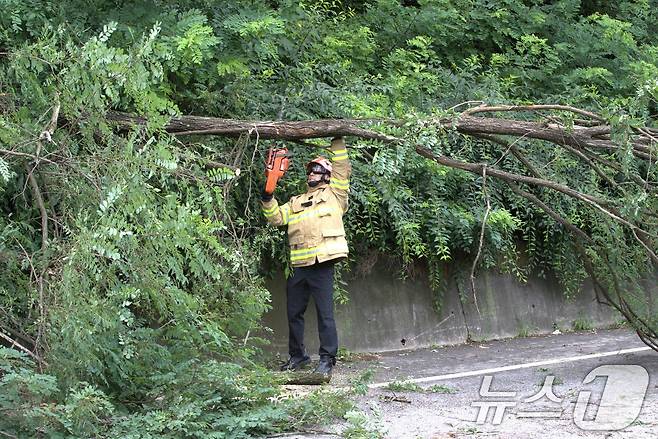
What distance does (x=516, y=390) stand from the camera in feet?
28.1

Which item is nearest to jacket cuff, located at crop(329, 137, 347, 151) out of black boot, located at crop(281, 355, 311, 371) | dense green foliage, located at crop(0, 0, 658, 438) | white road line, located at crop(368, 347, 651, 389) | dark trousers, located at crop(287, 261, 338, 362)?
dense green foliage, located at crop(0, 0, 658, 438)

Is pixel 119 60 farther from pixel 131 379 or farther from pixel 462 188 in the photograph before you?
pixel 462 188

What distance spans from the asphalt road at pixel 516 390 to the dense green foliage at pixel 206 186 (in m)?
0.80

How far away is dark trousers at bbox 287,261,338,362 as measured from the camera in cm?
940

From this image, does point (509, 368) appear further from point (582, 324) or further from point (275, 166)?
point (582, 324)

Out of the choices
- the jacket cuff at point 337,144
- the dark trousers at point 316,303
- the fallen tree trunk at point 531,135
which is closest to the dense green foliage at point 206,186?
the fallen tree trunk at point 531,135

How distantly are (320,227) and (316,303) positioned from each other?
2.36 feet

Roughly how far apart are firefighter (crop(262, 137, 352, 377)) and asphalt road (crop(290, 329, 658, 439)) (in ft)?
2.15

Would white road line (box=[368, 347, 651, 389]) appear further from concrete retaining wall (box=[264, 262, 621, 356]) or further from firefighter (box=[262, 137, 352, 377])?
concrete retaining wall (box=[264, 262, 621, 356])

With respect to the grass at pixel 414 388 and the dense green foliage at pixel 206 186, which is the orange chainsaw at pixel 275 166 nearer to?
the dense green foliage at pixel 206 186

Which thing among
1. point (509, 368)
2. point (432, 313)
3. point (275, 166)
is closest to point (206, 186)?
point (275, 166)

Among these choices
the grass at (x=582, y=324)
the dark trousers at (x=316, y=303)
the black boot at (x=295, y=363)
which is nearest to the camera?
the dark trousers at (x=316, y=303)

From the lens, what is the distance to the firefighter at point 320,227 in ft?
31.0

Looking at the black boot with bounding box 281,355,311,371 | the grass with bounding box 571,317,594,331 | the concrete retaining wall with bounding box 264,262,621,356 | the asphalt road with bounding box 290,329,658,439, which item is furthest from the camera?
the grass with bounding box 571,317,594,331
